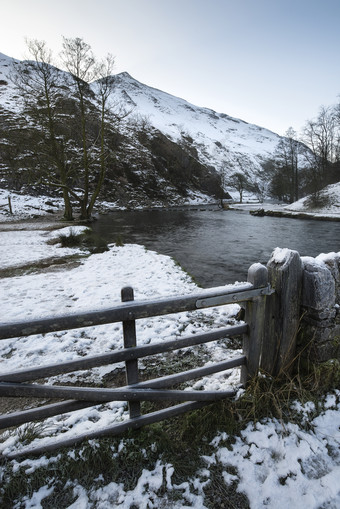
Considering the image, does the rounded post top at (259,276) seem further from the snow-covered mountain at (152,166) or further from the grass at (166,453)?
the snow-covered mountain at (152,166)

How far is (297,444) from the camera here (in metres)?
2.19

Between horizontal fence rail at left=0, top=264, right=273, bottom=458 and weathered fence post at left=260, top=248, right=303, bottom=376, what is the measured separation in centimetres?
18

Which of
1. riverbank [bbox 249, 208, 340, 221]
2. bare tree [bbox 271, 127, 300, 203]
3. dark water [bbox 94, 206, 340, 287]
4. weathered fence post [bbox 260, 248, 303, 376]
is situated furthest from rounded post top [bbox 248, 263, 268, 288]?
bare tree [bbox 271, 127, 300, 203]

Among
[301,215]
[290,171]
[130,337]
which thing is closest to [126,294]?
[130,337]

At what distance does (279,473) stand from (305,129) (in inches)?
1833

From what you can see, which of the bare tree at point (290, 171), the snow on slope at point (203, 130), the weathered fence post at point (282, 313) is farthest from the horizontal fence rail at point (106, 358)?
the snow on slope at point (203, 130)

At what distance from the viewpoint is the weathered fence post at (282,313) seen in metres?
2.54

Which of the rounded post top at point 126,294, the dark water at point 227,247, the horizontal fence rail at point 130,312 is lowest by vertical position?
the dark water at point 227,247

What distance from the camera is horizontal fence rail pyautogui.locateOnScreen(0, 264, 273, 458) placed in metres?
1.81

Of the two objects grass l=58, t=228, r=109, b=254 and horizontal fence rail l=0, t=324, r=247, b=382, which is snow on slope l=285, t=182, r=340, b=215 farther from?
horizontal fence rail l=0, t=324, r=247, b=382

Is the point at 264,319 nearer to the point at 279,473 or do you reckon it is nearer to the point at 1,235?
the point at 279,473

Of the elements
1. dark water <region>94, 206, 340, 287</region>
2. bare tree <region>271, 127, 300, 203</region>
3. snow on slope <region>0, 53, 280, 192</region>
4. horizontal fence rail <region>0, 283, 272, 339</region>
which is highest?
snow on slope <region>0, 53, 280, 192</region>

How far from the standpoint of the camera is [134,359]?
212 cm

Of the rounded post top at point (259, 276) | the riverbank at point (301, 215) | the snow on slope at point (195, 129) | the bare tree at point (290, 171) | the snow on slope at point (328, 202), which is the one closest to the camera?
the rounded post top at point (259, 276)
